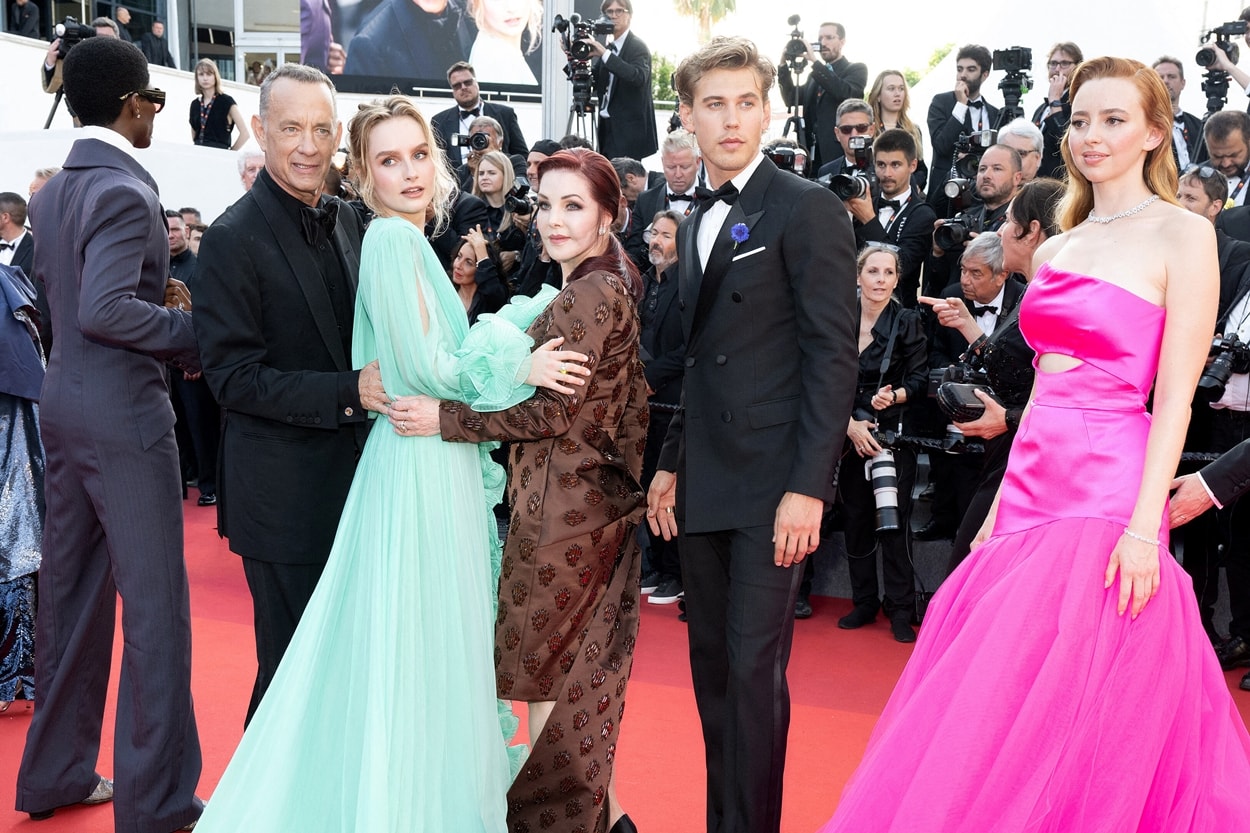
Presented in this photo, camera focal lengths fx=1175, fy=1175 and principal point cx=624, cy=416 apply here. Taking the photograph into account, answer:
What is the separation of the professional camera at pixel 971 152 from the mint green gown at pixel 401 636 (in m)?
4.27

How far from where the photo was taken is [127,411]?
2.83 m

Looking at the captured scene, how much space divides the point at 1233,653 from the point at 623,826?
2.90 meters

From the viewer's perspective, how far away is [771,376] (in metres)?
2.54

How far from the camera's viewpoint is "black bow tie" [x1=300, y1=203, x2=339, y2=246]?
8.73 ft

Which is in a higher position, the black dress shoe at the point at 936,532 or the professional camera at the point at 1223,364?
the professional camera at the point at 1223,364

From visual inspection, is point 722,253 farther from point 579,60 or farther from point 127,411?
point 579,60

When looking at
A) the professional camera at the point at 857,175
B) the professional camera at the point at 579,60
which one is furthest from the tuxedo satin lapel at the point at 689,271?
the professional camera at the point at 579,60

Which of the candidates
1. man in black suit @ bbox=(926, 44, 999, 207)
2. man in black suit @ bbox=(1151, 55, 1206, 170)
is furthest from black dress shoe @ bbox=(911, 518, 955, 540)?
man in black suit @ bbox=(1151, 55, 1206, 170)

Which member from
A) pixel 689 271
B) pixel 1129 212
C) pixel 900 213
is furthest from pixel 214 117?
pixel 1129 212

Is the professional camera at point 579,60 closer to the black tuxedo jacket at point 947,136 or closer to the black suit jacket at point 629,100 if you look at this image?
the black suit jacket at point 629,100

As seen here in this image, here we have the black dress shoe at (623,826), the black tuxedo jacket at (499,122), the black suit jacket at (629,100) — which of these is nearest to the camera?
the black dress shoe at (623,826)

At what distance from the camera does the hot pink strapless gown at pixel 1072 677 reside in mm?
2115

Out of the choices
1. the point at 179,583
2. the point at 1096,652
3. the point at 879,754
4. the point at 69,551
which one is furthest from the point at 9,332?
the point at 1096,652

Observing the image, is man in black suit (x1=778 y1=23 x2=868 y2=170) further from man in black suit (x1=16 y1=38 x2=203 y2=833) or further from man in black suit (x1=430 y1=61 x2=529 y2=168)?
man in black suit (x1=16 y1=38 x2=203 y2=833)
